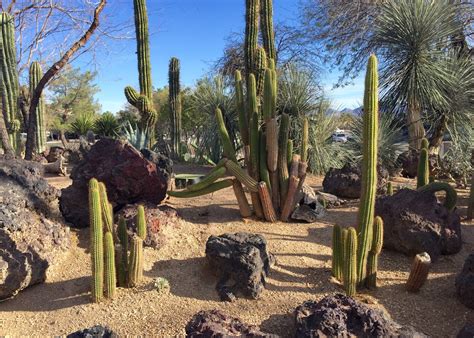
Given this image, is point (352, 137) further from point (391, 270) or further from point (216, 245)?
point (216, 245)

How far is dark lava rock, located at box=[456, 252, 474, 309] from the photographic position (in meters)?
3.46

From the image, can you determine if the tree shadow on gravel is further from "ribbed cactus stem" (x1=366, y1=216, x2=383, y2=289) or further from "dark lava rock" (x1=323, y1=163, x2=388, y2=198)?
"dark lava rock" (x1=323, y1=163, x2=388, y2=198)

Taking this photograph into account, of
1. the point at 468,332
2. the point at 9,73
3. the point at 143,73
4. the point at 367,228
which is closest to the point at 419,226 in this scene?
the point at 367,228

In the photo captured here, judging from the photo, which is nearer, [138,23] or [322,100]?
[322,100]

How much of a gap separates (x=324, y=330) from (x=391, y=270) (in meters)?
1.77

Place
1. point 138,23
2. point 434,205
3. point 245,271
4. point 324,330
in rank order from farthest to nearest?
1. point 138,23
2. point 434,205
3. point 245,271
4. point 324,330

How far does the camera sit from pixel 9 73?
416 inches

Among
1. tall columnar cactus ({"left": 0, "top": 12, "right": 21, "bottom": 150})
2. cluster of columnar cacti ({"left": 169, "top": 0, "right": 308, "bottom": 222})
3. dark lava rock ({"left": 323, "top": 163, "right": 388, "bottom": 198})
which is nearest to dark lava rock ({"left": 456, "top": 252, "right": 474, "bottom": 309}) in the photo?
cluster of columnar cacti ({"left": 169, "top": 0, "right": 308, "bottom": 222})

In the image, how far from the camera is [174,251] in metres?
4.55

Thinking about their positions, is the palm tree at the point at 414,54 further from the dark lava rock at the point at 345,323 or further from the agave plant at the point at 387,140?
the dark lava rock at the point at 345,323

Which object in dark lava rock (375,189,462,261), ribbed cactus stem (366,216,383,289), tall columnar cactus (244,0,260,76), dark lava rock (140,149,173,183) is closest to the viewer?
ribbed cactus stem (366,216,383,289)

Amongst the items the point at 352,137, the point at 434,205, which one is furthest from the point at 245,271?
the point at 352,137

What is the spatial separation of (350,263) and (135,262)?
6.19ft

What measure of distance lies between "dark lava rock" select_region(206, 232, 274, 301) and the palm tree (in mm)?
5611
